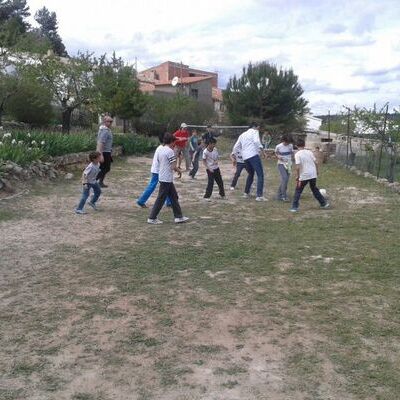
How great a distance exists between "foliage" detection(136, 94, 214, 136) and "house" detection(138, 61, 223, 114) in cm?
1900

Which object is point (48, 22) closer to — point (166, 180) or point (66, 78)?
point (66, 78)

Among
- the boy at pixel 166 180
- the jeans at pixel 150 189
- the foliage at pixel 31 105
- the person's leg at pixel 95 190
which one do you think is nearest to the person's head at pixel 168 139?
the boy at pixel 166 180

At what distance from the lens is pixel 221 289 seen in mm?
4996

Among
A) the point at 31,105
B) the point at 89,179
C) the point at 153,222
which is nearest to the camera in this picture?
the point at 153,222

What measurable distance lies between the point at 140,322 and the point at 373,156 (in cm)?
1252

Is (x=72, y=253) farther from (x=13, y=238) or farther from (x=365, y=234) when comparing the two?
(x=365, y=234)

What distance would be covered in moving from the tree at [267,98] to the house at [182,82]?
1391 cm

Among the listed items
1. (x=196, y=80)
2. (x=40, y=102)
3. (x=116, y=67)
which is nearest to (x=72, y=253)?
(x=40, y=102)

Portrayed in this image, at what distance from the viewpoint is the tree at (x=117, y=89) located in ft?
80.6

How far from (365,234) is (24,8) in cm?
5595

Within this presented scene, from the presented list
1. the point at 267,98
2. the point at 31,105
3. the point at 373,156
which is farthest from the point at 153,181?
the point at 267,98

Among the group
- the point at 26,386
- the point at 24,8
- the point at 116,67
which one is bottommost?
the point at 26,386

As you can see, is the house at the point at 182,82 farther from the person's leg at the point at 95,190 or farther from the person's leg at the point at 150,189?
the person's leg at the point at 95,190

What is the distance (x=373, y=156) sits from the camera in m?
15.3
